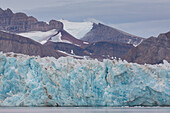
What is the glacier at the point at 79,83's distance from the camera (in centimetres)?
3912

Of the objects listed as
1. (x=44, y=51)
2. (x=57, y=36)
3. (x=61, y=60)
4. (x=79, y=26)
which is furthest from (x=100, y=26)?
(x=61, y=60)

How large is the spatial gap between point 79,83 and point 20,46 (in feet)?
305

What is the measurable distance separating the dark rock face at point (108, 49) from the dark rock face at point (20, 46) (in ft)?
119

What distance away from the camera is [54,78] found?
1569 inches

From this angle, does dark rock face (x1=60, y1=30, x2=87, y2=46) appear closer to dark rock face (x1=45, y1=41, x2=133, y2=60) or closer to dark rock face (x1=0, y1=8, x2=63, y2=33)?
dark rock face (x1=0, y1=8, x2=63, y2=33)

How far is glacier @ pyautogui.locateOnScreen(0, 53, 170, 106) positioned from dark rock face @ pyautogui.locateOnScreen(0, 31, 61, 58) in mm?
88044

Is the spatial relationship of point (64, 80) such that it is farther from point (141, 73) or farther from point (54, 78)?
point (141, 73)

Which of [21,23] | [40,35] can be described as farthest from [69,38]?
[21,23]

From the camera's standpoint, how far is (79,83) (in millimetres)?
40219

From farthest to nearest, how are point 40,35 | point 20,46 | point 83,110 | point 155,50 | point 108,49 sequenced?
1. point 40,35
2. point 108,49
3. point 20,46
4. point 155,50
5. point 83,110

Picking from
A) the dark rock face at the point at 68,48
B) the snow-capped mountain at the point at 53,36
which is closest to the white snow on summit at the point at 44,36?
the snow-capped mountain at the point at 53,36

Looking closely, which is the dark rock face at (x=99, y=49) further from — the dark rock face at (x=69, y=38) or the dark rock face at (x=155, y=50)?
the dark rock face at (x=155, y=50)

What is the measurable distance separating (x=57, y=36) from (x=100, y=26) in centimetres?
2831

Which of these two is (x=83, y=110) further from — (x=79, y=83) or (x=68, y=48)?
(x=68, y=48)
